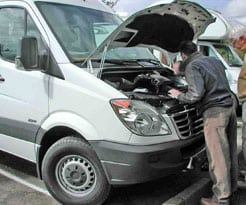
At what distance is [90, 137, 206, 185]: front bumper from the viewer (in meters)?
4.42

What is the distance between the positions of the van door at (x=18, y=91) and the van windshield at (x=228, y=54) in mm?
7044

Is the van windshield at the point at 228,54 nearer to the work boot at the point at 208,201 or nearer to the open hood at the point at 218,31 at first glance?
the open hood at the point at 218,31

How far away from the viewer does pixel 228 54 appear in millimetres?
11586

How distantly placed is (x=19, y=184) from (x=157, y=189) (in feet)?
5.69

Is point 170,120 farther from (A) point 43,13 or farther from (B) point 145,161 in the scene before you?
(A) point 43,13

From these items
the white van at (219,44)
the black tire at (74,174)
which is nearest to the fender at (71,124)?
the black tire at (74,174)

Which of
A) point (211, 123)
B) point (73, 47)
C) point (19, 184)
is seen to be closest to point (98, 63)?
point (73, 47)

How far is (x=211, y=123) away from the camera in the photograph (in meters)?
4.68

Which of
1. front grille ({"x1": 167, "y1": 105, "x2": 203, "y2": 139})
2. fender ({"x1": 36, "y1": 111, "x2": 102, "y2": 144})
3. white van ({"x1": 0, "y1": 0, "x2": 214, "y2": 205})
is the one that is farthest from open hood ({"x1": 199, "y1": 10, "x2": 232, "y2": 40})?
fender ({"x1": 36, "y1": 111, "x2": 102, "y2": 144})

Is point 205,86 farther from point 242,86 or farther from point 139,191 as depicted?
point 139,191

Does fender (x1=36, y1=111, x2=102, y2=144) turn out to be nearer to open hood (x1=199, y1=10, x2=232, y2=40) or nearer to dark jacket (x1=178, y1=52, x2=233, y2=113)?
dark jacket (x1=178, y1=52, x2=233, y2=113)

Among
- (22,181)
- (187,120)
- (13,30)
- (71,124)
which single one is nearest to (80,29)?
(13,30)

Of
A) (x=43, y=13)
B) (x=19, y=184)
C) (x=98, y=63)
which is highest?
(x=43, y=13)

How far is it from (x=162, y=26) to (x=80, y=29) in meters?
1.01
